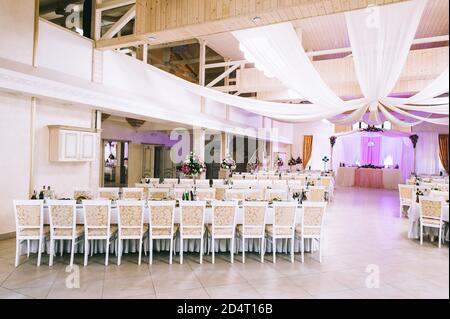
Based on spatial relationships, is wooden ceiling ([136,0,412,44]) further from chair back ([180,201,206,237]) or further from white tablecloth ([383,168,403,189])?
white tablecloth ([383,168,403,189])

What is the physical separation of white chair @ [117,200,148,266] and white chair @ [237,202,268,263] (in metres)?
1.43

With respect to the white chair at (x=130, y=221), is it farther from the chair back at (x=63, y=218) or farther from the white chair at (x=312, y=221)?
the white chair at (x=312, y=221)

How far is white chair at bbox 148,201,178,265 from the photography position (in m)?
4.61

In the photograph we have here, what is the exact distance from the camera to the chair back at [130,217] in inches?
179

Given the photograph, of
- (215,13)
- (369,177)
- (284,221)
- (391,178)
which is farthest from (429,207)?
(369,177)

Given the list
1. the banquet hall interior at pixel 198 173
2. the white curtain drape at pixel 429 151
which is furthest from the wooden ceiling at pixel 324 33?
the white curtain drape at pixel 429 151

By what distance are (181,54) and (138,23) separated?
8629 millimetres

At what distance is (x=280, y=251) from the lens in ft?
17.1

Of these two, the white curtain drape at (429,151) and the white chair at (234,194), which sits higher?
the white curtain drape at (429,151)

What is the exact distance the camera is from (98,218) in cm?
454

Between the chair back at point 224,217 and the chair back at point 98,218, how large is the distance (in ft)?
4.67

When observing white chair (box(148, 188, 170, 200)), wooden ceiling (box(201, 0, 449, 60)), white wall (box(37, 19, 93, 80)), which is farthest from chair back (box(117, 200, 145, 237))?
wooden ceiling (box(201, 0, 449, 60))

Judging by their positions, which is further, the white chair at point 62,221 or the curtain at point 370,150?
the curtain at point 370,150
